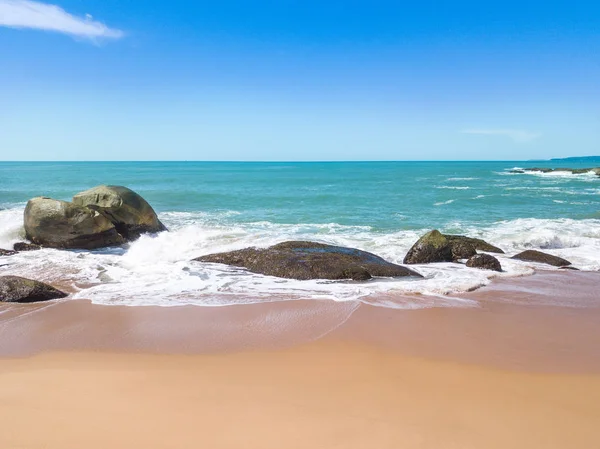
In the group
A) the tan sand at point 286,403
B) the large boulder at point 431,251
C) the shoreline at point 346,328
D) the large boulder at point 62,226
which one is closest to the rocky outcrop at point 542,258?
the large boulder at point 431,251

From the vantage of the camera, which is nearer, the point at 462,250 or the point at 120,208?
the point at 462,250

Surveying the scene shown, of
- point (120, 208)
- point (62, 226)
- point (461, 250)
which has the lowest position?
point (461, 250)

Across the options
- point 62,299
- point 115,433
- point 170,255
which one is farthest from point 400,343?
point 170,255

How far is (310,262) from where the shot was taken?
1001cm

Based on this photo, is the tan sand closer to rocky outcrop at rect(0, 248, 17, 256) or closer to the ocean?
the ocean

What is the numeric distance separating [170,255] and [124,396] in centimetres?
806

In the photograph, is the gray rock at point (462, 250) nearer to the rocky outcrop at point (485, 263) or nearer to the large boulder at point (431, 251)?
the large boulder at point (431, 251)

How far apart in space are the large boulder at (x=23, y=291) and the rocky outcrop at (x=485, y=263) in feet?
31.9

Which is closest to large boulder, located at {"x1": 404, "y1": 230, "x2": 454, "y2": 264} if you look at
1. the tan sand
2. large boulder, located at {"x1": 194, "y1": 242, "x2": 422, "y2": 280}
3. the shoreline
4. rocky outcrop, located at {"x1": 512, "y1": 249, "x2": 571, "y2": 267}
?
large boulder, located at {"x1": 194, "y1": 242, "x2": 422, "y2": 280}

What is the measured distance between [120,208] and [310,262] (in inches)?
328

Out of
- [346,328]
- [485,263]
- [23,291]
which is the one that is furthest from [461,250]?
[23,291]

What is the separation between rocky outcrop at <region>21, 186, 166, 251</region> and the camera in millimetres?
12820

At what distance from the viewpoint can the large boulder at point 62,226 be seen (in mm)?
12812

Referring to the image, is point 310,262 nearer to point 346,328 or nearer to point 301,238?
point 346,328
